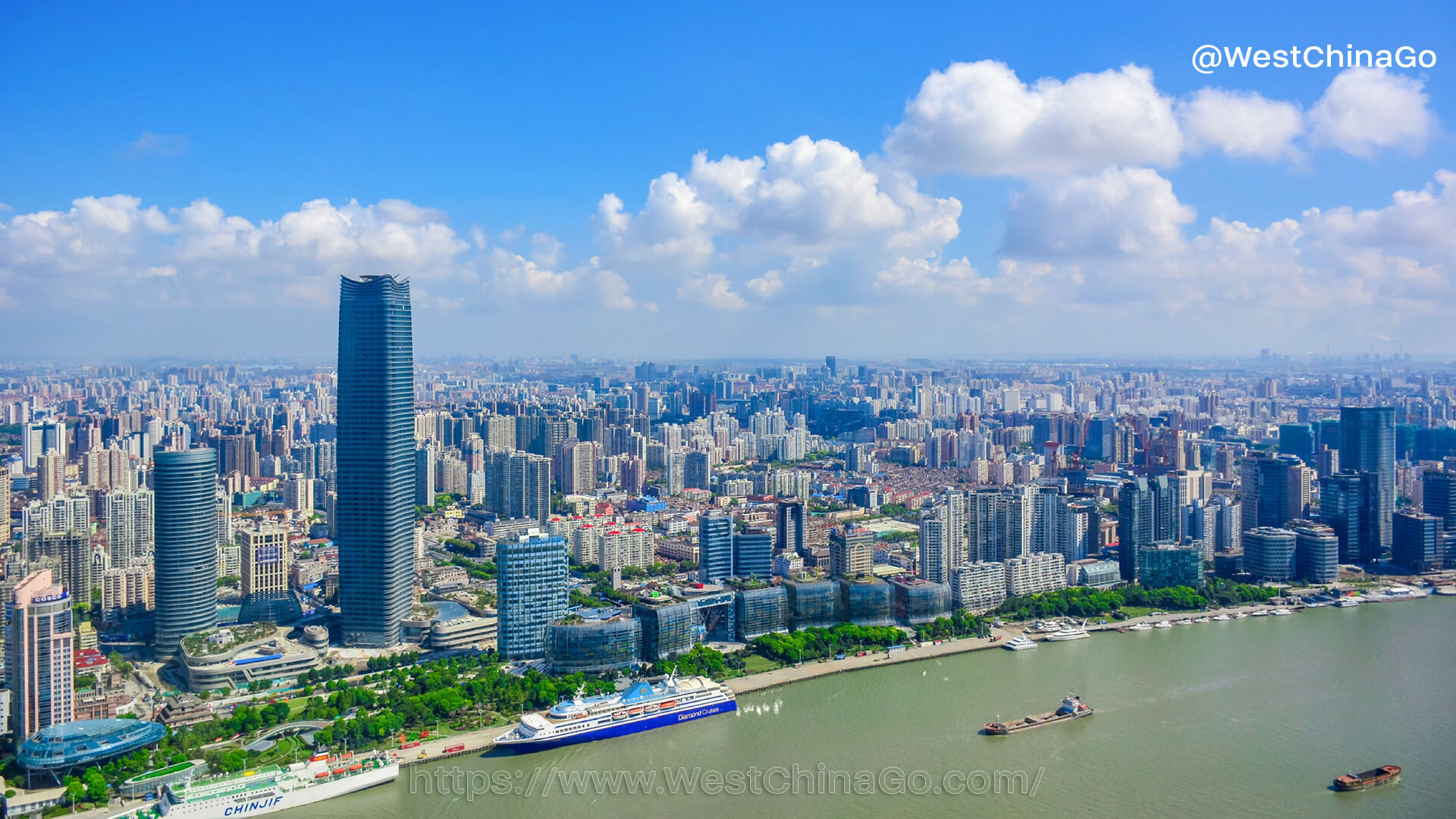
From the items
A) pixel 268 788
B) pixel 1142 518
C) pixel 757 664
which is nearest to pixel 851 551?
pixel 757 664

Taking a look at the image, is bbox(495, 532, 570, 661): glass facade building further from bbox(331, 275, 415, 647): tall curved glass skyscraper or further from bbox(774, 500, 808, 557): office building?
bbox(774, 500, 808, 557): office building

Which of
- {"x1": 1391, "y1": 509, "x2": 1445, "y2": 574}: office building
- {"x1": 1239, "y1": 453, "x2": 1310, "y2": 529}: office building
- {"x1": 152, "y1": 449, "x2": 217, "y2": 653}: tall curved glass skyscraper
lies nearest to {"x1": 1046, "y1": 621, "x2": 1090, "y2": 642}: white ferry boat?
{"x1": 1391, "y1": 509, "x2": 1445, "y2": 574}: office building

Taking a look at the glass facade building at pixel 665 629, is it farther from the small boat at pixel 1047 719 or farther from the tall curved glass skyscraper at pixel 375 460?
the small boat at pixel 1047 719

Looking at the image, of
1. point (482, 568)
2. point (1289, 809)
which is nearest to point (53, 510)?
point (482, 568)

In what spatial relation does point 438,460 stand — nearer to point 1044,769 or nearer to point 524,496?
point 524,496

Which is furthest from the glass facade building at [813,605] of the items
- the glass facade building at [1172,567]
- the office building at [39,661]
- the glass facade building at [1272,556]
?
the office building at [39,661]
